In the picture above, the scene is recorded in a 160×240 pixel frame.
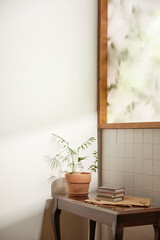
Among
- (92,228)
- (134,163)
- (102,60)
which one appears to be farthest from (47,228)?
(102,60)

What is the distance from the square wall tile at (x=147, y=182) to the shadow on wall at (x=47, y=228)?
0.72 m

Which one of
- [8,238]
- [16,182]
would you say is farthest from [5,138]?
[8,238]

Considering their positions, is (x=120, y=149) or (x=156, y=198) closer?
(x=156, y=198)

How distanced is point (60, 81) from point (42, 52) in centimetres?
30

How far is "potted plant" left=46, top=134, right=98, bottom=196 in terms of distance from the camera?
3.01m

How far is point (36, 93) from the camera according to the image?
3.09 meters

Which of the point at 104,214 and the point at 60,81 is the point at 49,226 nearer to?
the point at 104,214

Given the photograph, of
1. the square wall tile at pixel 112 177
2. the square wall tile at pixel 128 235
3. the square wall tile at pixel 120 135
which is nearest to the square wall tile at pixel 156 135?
the square wall tile at pixel 120 135

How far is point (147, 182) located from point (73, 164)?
25.3 inches

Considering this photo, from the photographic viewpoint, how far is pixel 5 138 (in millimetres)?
2908

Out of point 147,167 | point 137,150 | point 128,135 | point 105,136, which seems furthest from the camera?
point 105,136

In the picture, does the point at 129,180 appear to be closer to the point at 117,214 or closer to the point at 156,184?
the point at 156,184

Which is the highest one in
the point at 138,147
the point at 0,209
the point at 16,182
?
the point at 138,147

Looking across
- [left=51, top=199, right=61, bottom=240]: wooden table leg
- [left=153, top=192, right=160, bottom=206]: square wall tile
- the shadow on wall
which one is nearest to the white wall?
the shadow on wall
